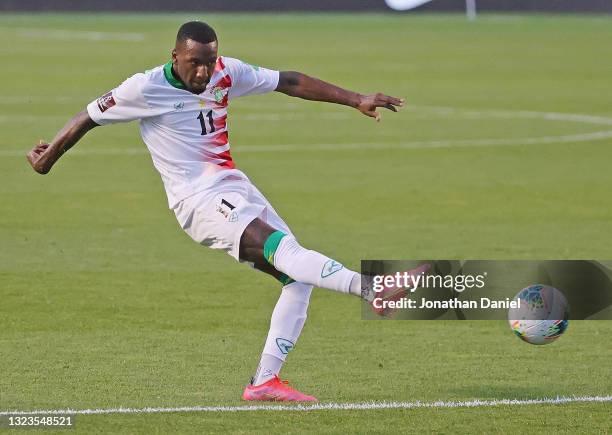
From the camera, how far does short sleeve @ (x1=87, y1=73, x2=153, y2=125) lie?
8.61 meters

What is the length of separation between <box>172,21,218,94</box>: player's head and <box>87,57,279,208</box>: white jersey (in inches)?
5.0

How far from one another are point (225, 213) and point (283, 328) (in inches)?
30.4

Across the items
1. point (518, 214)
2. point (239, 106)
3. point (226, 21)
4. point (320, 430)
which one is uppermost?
point (226, 21)

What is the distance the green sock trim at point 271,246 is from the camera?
27.2 feet

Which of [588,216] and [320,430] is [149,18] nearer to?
[588,216]

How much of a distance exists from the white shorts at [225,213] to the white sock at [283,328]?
392 millimetres

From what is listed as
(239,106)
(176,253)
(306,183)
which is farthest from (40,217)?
(239,106)

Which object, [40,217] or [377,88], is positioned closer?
[40,217]

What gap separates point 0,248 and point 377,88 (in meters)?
16.9

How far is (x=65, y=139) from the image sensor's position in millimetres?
8766

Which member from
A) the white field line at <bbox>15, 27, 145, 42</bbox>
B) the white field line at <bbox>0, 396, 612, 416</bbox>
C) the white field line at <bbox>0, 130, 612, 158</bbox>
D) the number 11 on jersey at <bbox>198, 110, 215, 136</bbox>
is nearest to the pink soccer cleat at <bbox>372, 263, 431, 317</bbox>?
the white field line at <bbox>0, 396, 612, 416</bbox>

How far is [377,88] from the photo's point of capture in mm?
30453

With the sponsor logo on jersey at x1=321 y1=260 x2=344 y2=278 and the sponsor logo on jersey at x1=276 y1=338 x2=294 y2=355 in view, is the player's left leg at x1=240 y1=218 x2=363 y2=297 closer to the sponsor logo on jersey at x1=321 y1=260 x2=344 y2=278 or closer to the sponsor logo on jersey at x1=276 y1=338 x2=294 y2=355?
the sponsor logo on jersey at x1=321 y1=260 x2=344 y2=278

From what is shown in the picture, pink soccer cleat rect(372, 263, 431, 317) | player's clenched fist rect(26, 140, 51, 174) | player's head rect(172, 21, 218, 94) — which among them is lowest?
pink soccer cleat rect(372, 263, 431, 317)
